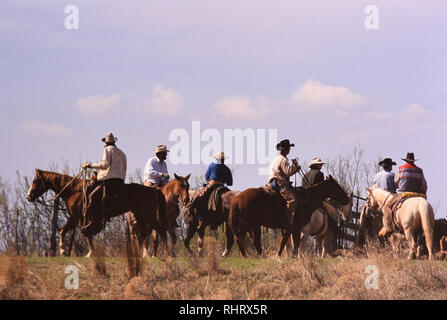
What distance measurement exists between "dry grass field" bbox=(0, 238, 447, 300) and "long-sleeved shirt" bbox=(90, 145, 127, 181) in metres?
2.02

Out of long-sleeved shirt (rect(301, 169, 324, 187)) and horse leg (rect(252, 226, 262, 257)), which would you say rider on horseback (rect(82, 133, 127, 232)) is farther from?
long-sleeved shirt (rect(301, 169, 324, 187))

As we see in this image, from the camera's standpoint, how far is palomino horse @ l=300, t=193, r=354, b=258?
20.3m

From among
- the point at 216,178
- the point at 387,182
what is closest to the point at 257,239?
the point at 216,178

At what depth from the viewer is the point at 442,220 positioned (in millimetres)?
22609

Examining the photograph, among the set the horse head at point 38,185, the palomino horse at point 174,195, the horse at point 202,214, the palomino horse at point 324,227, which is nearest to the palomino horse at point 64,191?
the horse head at point 38,185

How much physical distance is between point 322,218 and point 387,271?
16.2 feet

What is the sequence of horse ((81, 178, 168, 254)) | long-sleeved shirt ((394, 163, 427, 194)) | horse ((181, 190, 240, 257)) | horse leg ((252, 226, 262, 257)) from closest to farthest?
horse ((81, 178, 168, 254)) → horse leg ((252, 226, 262, 257)) → long-sleeved shirt ((394, 163, 427, 194)) → horse ((181, 190, 240, 257))

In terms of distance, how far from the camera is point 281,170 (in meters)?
18.8

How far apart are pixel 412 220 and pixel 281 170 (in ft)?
11.7

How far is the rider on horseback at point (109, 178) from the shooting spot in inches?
692

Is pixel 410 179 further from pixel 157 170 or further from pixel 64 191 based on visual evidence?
pixel 64 191

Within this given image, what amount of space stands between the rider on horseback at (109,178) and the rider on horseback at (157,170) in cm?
315

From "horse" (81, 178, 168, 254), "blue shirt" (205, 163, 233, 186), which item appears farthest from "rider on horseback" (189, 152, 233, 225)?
"horse" (81, 178, 168, 254)
